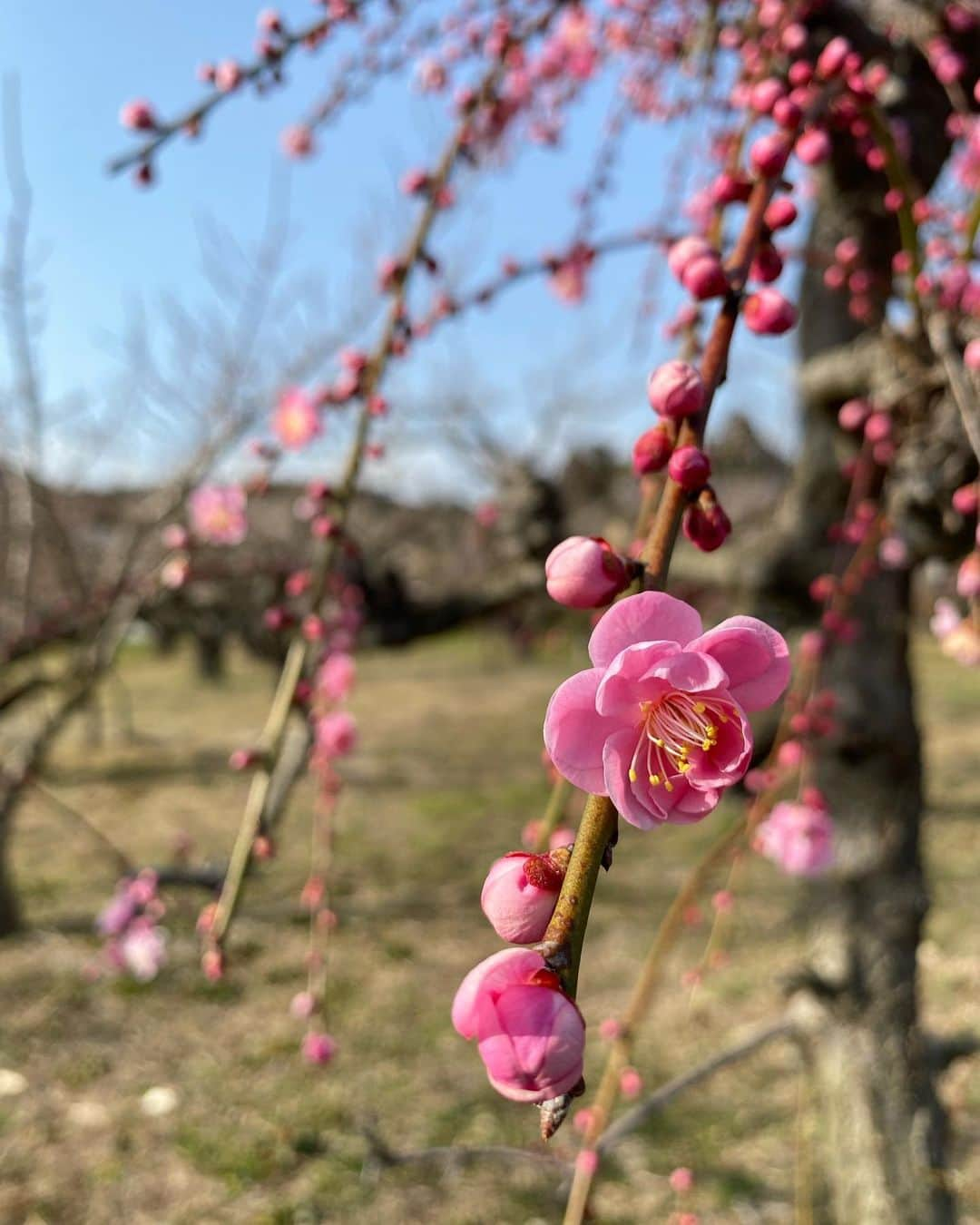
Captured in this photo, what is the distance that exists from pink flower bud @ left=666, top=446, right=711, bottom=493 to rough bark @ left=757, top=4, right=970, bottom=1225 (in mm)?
1067

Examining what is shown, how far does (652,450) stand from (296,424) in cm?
146

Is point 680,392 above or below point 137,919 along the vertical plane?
above

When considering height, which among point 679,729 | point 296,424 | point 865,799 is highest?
point 679,729

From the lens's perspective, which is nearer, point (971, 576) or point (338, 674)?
point (971, 576)

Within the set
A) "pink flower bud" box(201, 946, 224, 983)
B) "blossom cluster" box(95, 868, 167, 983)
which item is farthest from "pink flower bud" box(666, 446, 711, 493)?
"blossom cluster" box(95, 868, 167, 983)

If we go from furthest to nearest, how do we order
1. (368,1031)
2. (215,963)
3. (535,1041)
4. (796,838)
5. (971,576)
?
1. (368,1031)
2. (796,838)
3. (971,576)
4. (215,963)
5. (535,1041)

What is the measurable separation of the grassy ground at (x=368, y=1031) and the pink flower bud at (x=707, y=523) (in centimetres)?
82

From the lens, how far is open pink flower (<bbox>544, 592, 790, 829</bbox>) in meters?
0.29

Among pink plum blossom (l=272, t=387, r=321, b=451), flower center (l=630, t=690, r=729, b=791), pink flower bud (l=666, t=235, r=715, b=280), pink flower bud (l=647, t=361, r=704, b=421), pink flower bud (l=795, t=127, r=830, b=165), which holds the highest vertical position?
pink flower bud (l=666, t=235, r=715, b=280)

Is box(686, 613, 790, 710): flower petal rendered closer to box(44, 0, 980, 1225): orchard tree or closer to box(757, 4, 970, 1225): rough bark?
box(44, 0, 980, 1225): orchard tree

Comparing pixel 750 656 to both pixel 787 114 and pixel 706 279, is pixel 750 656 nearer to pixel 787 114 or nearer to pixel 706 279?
pixel 706 279

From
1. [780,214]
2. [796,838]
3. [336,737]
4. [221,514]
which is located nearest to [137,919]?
[336,737]

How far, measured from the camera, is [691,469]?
324 mm

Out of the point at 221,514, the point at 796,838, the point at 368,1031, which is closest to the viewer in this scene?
the point at 796,838
